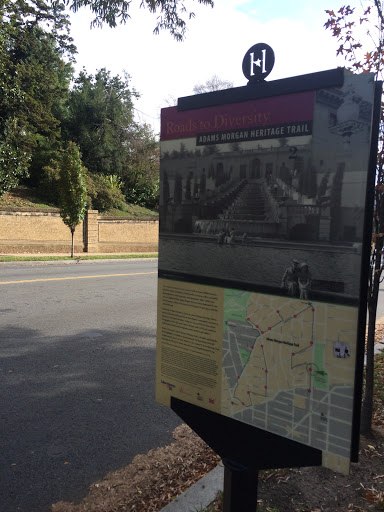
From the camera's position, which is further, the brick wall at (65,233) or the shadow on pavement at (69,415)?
the brick wall at (65,233)

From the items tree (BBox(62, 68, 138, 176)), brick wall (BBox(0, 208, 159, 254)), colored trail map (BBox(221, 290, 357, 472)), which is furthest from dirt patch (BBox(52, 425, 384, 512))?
tree (BBox(62, 68, 138, 176))

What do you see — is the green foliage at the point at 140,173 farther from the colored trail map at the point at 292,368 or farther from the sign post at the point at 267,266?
the colored trail map at the point at 292,368

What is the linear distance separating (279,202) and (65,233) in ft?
74.6

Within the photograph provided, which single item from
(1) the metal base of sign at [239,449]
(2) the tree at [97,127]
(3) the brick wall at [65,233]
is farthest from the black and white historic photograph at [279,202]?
(2) the tree at [97,127]

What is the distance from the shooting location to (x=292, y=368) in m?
1.70

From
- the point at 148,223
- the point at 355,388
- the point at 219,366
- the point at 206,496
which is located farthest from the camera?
the point at 148,223

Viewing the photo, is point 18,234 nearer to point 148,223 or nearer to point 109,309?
point 148,223

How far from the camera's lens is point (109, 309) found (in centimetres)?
880

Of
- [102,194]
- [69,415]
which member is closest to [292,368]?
[69,415]

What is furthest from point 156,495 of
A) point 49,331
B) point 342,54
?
point 49,331

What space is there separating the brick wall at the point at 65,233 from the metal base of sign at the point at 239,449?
68.7 ft

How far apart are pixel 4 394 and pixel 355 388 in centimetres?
411

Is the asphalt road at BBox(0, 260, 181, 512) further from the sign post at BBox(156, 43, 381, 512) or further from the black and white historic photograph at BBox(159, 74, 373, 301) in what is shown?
the black and white historic photograph at BBox(159, 74, 373, 301)

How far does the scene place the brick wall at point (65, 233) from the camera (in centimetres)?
2130
